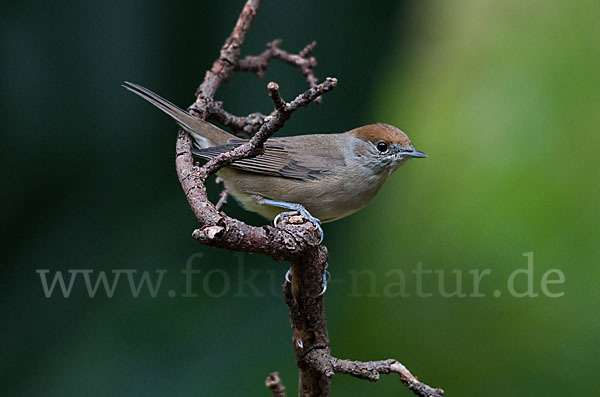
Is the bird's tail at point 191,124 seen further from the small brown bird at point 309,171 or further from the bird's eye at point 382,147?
the bird's eye at point 382,147

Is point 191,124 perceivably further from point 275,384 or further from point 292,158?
point 275,384

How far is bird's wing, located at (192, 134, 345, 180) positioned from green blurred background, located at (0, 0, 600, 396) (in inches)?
40.8

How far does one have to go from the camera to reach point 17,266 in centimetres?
377

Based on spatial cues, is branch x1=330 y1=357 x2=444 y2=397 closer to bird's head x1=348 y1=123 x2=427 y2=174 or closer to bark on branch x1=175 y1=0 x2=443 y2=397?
bark on branch x1=175 y1=0 x2=443 y2=397

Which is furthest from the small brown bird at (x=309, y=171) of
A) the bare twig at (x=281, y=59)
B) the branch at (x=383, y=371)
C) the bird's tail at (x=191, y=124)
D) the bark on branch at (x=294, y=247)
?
the branch at (x=383, y=371)

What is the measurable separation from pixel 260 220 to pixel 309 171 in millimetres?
1322

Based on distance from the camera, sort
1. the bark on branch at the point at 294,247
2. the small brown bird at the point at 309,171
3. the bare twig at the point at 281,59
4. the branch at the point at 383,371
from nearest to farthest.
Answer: the bark on branch at the point at 294,247
the branch at the point at 383,371
the small brown bird at the point at 309,171
the bare twig at the point at 281,59

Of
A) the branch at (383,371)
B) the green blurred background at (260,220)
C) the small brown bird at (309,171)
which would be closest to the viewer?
the branch at (383,371)

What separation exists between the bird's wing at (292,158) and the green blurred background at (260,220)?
3.40 feet

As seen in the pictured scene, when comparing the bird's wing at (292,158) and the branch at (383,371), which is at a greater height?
the bird's wing at (292,158)

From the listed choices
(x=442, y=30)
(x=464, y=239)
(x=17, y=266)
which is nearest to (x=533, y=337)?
(x=464, y=239)

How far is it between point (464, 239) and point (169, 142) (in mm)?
1917

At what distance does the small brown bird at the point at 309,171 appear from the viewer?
9.21 ft

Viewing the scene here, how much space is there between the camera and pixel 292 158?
2.92m
